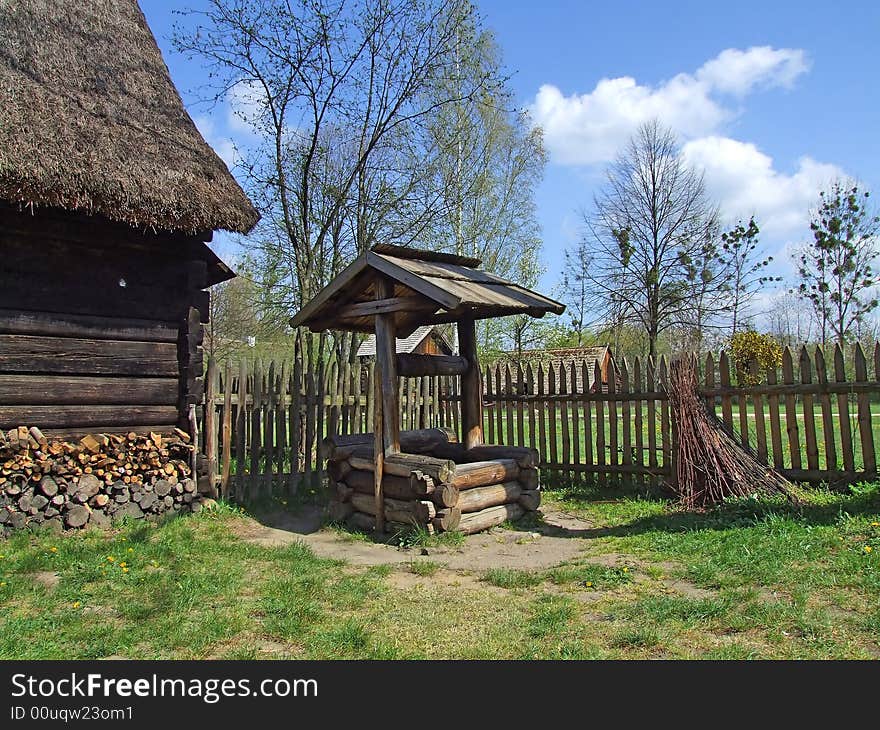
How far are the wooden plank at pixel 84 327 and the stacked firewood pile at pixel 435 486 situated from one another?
227cm

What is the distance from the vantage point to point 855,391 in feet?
22.5

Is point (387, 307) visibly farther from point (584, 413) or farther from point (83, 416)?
point (83, 416)

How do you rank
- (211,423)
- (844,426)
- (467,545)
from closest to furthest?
1. (467,545)
2. (844,426)
3. (211,423)

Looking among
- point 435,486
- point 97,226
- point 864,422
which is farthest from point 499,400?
point 97,226

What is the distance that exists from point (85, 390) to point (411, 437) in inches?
139

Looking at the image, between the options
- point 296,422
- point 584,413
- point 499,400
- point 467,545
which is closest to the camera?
point 467,545

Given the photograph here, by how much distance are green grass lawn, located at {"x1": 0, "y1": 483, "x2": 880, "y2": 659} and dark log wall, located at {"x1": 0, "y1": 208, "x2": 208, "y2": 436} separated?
1.41 m

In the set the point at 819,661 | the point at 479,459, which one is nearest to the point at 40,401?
the point at 479,459

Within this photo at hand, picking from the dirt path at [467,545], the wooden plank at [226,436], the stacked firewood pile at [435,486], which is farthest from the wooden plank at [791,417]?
the wooden plank at [226,436]

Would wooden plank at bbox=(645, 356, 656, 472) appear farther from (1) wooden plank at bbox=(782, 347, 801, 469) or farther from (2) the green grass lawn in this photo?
(2) the green grass lawn

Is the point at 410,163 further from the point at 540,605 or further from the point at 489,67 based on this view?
the point at 540,605

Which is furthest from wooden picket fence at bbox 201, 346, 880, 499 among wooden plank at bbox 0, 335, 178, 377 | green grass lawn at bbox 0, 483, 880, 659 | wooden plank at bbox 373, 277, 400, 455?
wooden plank at bbox 373, 277, 400, 455

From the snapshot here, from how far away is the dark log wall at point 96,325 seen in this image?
21.0ft

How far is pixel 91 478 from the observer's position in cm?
659
